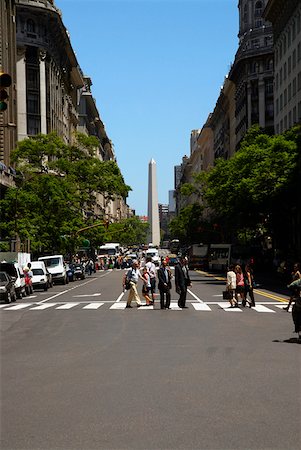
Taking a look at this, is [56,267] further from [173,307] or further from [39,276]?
[173,307]

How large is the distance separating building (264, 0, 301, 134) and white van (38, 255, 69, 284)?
75.2 feet

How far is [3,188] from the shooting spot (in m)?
67.2

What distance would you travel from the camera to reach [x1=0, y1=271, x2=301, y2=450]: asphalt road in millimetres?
7961

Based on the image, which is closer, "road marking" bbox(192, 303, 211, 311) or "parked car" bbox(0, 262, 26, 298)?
"road marking" bbox(192, 303, 211, 311)

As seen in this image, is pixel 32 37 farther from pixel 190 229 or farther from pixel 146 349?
pixel 146 349

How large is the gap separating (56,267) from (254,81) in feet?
184

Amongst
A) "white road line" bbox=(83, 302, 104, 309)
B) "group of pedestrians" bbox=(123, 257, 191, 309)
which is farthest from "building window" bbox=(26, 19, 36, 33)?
"group of pedestrians" bbox=(123, 257, 191, 309)

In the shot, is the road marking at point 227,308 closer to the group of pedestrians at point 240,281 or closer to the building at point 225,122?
the group of pedestrians at point 240,281

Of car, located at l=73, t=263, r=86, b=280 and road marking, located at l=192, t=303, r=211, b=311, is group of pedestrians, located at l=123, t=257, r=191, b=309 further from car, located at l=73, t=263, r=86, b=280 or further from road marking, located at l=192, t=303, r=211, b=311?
car, located at l=73, t=263, r=86, b=280

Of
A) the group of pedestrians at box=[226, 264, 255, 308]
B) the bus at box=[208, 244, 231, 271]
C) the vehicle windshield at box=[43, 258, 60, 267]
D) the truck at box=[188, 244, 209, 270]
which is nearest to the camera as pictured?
the group of pedestrians at box=[226, 264, 255, 308]

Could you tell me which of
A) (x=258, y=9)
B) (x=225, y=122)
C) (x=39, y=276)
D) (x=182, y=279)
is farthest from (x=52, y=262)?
(x=258, y=9)

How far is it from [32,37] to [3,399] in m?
88.0

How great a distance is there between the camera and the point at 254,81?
107312 millimetres

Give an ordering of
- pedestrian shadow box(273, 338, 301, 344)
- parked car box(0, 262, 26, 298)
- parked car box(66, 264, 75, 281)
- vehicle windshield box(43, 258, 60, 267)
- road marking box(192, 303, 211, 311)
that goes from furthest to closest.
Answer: parked car box(66, 264, 75, 281) < vehicle windshield box(43, 258, 60, 267) < parked car box(0, 262, 26, 298) < road marking box(192, 303, 211, 311) < pedestrian shadow box(273, 338, 301, 344)
